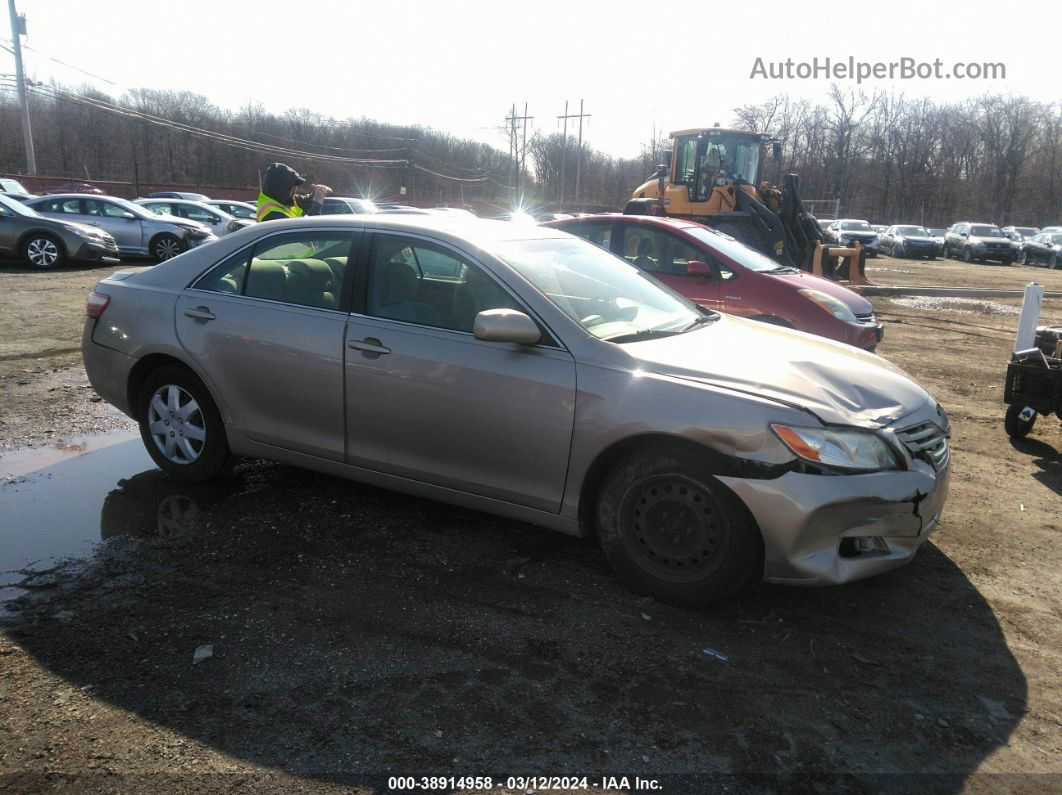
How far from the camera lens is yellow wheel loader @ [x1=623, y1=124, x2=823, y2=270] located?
48.8ft

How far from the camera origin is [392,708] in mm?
2652

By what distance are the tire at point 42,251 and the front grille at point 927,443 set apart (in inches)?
661

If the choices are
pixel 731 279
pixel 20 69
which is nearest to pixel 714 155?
pixel 731 279

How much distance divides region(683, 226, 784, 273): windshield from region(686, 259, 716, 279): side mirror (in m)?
0.24

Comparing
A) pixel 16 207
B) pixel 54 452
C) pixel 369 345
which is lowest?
pixel 54 452

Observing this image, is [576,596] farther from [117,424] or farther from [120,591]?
[117,424]

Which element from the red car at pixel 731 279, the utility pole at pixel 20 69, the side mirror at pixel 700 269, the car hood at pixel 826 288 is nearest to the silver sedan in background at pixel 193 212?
the red car at pixel 731 279

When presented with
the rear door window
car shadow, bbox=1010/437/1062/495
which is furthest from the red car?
the rear door window

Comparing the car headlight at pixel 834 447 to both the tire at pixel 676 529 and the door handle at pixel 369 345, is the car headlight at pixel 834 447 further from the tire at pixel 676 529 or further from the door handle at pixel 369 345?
the door handle at pixel 369 345

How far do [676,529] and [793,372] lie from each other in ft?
2.91

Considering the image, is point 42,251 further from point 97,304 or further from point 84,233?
point 97,304

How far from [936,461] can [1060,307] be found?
16.4 metres

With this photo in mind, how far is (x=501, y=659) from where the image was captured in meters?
2.98

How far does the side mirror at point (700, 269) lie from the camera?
761cm
